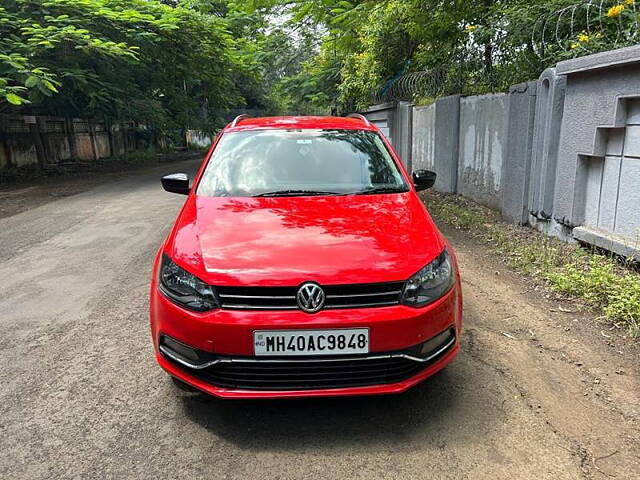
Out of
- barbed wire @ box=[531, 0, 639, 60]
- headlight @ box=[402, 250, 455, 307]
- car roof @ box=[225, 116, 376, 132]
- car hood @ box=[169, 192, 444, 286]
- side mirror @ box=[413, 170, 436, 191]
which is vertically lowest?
headlight @ box=[402, 250, 455, 307]

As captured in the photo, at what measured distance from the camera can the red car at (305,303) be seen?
251 centimetres

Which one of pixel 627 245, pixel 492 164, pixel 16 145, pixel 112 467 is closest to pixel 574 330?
pixel 627 245

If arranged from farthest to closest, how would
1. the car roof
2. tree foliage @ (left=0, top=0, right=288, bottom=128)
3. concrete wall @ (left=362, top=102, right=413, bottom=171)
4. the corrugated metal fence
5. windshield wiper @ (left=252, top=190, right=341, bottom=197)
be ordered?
the corrugated metal fence < concrete wall @ (left=362, top=102, right=413, bottom=171) < tree foliage @ (left=0, top=0, right=288, bottom=128) < the car roof < windshield wiper @ (left=252, top=190, right=341, bottom=197)

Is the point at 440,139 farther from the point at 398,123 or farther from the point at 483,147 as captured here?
the point at 398,123

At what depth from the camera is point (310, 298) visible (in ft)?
8.29

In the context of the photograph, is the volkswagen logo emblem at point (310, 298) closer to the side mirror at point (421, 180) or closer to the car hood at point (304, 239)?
the car hood at point (304, 239)

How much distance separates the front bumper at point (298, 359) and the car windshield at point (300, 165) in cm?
125

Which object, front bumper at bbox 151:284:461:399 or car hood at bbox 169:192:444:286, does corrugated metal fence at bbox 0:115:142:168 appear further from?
front bumper at bbox 151:284:461:399

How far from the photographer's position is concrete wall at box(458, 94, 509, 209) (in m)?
7.59

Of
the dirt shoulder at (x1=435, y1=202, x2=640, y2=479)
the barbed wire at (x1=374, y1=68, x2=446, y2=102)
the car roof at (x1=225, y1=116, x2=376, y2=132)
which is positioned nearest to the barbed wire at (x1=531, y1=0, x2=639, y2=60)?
the dirt shoulder at (x1=435, y1=202, x2=640, y2=479)

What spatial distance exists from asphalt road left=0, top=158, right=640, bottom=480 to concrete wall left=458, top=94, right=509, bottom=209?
3.70m

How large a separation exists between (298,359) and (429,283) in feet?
2.52

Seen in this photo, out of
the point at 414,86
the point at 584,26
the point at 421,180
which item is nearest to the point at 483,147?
the point at 584,26

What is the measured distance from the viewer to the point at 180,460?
252 cm
